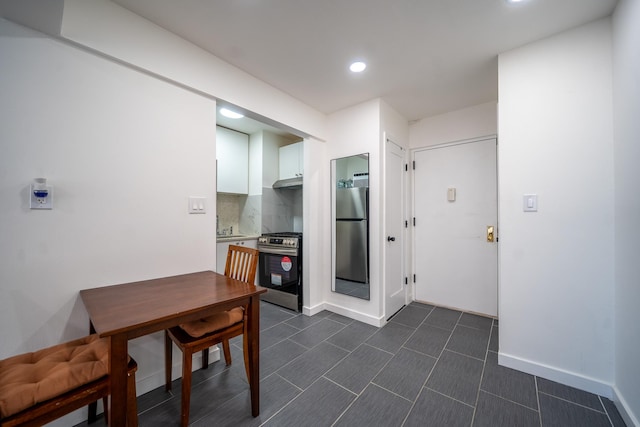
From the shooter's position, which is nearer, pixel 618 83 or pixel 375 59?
pixel 618 83

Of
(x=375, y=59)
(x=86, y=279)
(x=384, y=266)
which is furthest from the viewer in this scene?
(x=384, y=266)

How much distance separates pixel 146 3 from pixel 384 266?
9.39 feet

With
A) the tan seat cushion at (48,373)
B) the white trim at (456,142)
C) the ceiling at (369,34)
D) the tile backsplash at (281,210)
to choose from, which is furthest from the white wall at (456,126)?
the tan seat cushion at (48,373)

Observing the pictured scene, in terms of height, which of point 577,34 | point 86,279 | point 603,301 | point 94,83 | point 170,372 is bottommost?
point 170,372

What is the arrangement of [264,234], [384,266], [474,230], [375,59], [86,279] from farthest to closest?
1. [264,234]
2. [474,230]
3. [384,266]
4. [375,59]
5. [86,279]

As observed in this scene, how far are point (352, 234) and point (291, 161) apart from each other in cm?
169

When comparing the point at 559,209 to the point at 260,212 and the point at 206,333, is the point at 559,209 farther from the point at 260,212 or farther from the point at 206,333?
the point at 260,212

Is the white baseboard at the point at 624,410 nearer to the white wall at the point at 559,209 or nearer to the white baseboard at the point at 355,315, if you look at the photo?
the white wall at the point at 559,209

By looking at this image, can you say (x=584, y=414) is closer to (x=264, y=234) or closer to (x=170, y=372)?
(x=170, y=372)

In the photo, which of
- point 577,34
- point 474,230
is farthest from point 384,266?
point 577,34

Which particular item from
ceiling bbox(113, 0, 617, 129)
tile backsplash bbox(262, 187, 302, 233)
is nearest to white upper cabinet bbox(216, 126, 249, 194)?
tile backsplash bbox(262, 187, 302, 233)

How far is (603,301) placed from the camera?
5.33 ft

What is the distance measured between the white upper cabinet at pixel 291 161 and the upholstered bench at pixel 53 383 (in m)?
3.01

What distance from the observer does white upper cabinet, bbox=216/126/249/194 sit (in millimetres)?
3674
